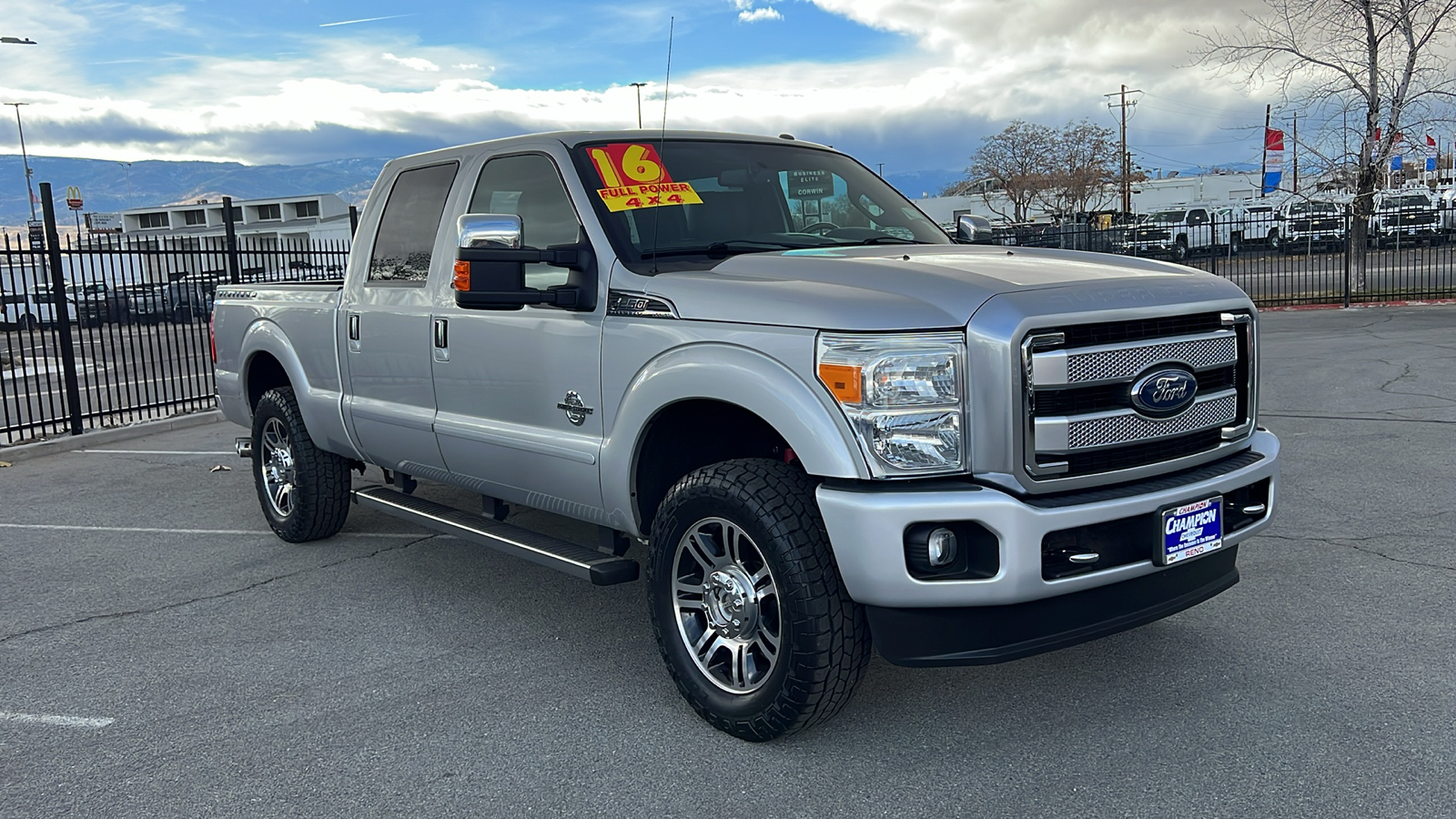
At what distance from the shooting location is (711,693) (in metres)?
3.83

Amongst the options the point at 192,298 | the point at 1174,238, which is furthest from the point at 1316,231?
the point at 192,298

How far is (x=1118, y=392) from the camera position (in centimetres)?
353

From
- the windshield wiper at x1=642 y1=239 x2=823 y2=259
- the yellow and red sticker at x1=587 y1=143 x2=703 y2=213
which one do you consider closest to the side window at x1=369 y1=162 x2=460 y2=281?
the yellow and red sticker at x1=587 y1=143 x2=703 y2=213

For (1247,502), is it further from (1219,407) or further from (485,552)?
(485,552)

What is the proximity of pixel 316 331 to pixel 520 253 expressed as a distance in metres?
2.51

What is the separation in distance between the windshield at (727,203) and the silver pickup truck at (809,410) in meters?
0.01

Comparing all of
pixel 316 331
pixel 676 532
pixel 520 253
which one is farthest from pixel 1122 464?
pixel 316 331

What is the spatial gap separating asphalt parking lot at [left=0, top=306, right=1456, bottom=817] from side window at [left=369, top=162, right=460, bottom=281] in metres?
1.59

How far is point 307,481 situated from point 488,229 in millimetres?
3000

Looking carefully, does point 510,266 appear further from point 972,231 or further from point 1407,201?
point 1407,201

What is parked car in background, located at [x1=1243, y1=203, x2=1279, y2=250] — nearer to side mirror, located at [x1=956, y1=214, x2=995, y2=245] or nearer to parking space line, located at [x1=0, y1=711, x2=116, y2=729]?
side mirror, located at [x1=956, y1=214, x2=995, y2=245]

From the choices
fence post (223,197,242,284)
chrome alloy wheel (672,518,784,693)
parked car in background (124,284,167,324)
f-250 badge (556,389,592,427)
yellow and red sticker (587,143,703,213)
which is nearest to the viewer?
chrome alloy wheel (672,518,784,693)

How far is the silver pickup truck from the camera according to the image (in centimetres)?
333

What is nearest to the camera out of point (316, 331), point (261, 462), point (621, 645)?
point (621, 645)
